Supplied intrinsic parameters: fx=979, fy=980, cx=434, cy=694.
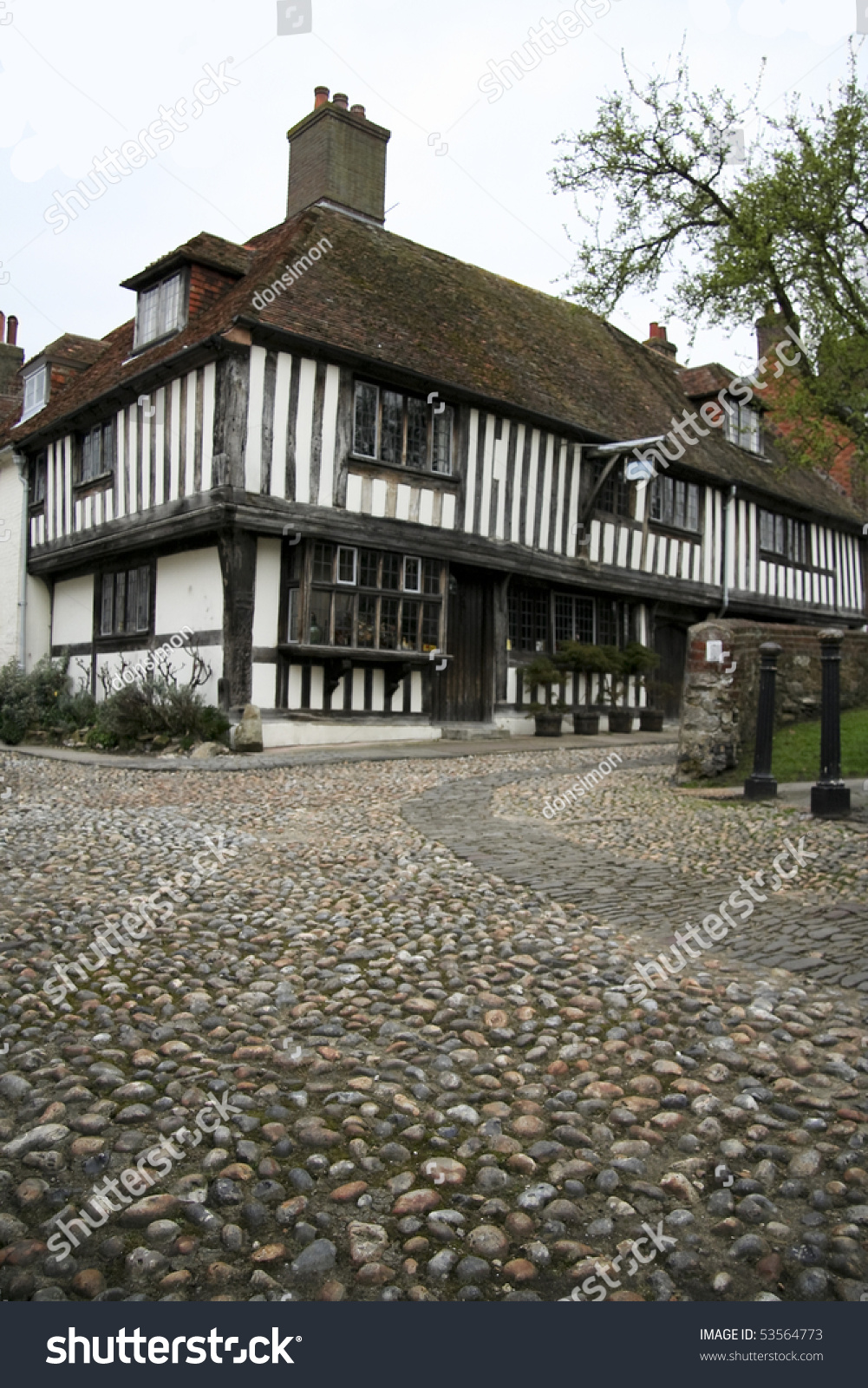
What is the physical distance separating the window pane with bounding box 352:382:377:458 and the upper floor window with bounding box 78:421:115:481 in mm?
3879

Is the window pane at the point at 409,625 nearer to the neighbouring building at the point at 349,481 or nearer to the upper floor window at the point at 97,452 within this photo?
the neighbouring building at the point at 349,481

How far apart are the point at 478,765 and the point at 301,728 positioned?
2.55 m

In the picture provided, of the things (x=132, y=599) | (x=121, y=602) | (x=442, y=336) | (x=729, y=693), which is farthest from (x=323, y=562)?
(x=729, y=693)

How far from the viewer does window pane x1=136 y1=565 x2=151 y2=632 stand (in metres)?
13.7

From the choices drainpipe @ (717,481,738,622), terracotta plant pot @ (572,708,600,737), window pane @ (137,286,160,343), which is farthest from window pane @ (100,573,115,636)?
drainpipe @ (717,481,738,622)

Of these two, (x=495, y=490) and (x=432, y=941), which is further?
(x=495, y=490)

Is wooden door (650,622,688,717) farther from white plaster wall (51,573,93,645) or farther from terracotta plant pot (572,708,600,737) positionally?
white plaster wall (51,573,93,645)

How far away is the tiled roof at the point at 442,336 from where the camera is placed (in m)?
12.3

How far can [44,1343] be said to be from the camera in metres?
1.72

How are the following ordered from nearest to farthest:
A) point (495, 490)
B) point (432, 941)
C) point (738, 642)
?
point (432, 941) → point (738, 642) → point (495, 490)

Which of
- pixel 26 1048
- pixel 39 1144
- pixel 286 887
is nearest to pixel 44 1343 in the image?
pixel 39 1144

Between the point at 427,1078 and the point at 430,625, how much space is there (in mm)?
10731

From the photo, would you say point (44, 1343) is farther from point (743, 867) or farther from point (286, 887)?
point (743, 867)

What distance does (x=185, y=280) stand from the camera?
13125mm
